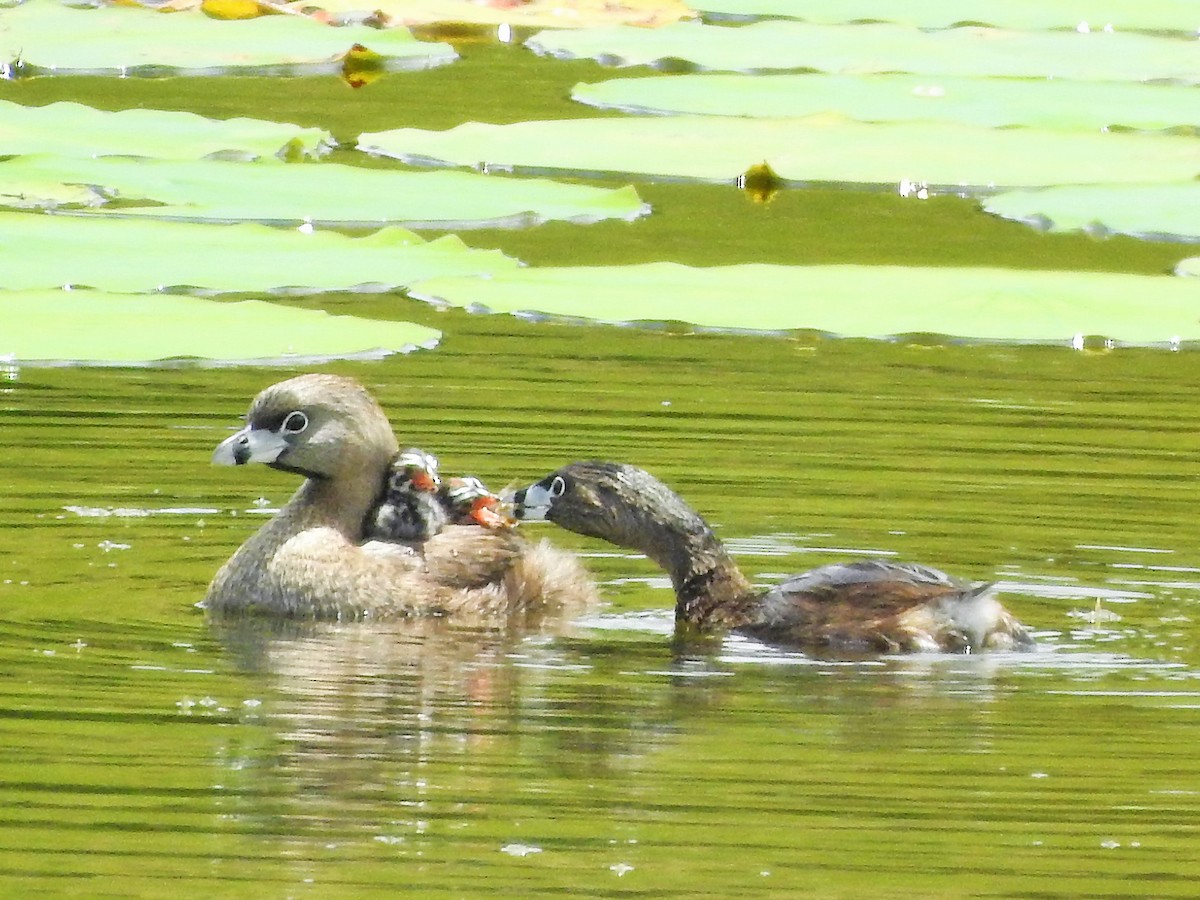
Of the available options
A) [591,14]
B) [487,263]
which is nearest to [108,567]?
[487,263]

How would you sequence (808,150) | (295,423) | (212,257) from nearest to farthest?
(295,423)
(212,257)
(808,150)

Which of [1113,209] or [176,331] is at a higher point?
[1113,209]

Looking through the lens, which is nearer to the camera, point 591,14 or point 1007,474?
point 1007,474

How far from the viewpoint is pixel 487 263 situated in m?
11.9

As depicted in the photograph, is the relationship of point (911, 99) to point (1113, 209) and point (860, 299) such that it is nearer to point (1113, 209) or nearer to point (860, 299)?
point (1113, 209)

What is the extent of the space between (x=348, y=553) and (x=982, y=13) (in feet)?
47.9

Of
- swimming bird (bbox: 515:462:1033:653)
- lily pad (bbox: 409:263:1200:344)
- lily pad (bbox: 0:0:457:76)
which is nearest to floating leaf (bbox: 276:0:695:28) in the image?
lily pad (bbox: 0:0:457:76)

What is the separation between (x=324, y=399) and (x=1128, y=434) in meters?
2.85

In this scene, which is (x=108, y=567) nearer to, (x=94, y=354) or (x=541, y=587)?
(x=541, y=587)

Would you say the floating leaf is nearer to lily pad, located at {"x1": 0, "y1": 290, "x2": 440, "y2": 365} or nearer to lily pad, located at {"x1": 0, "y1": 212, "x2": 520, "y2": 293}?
lily pad, located at {"x1": 0, "y1": 212, "x2": 520, "y2": 293}

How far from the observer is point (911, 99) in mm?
17422

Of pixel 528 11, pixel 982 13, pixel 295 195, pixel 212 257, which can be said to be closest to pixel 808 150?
pixel 295 195

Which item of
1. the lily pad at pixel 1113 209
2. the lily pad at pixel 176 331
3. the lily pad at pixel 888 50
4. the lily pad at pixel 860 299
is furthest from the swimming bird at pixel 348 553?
the lily pad at pixel 888 50

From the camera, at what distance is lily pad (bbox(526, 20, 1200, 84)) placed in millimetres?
18719
